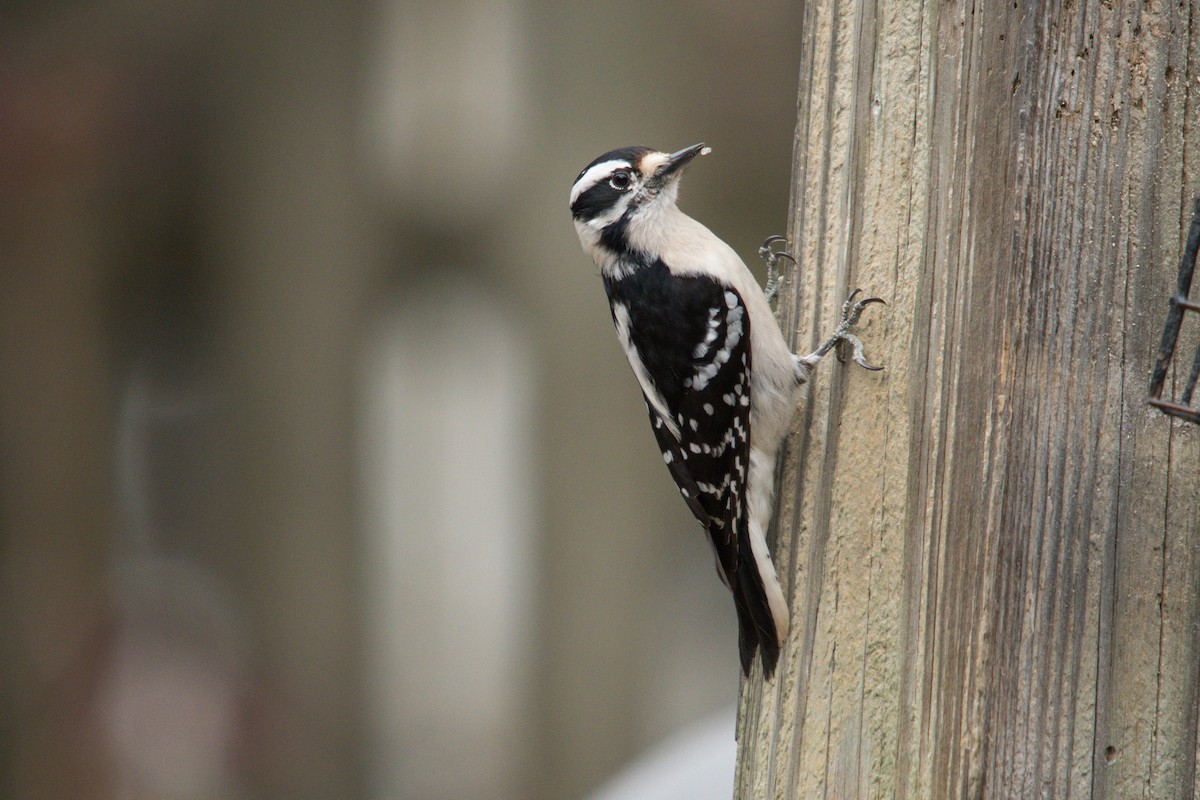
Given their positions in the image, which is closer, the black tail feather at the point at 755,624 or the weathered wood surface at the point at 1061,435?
the weathered wood surface at the point at 1061,435

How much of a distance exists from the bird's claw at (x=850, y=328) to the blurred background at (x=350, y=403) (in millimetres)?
3060

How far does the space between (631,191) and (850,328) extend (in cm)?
104

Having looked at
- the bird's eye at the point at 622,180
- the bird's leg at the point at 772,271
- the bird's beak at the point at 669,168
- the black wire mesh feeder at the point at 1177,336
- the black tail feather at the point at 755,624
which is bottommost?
the black tail feather at the point at 755,624

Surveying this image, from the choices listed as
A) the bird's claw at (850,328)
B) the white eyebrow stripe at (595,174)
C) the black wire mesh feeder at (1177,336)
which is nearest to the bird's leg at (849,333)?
the bird's claw at (850,328)

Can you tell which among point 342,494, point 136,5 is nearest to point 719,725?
point 342,494

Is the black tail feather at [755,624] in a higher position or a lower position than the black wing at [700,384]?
lower

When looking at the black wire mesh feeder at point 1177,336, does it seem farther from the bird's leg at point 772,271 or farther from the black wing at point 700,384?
the bird's leg at point 772,271

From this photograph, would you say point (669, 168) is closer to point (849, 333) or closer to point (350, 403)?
point (849, 333)

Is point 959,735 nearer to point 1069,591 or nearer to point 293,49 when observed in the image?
point 1069,591

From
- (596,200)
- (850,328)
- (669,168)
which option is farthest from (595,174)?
(850,328)

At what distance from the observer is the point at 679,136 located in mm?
5195

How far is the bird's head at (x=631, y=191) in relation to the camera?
3070 mm

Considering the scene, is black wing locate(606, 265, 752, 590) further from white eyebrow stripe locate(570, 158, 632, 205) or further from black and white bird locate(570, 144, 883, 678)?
white eyebrow stripe locate(570, 158, 632, 205)

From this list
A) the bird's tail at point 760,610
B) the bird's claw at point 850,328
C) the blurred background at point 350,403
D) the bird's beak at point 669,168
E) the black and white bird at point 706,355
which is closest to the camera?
the bird's claw at point 850,328
